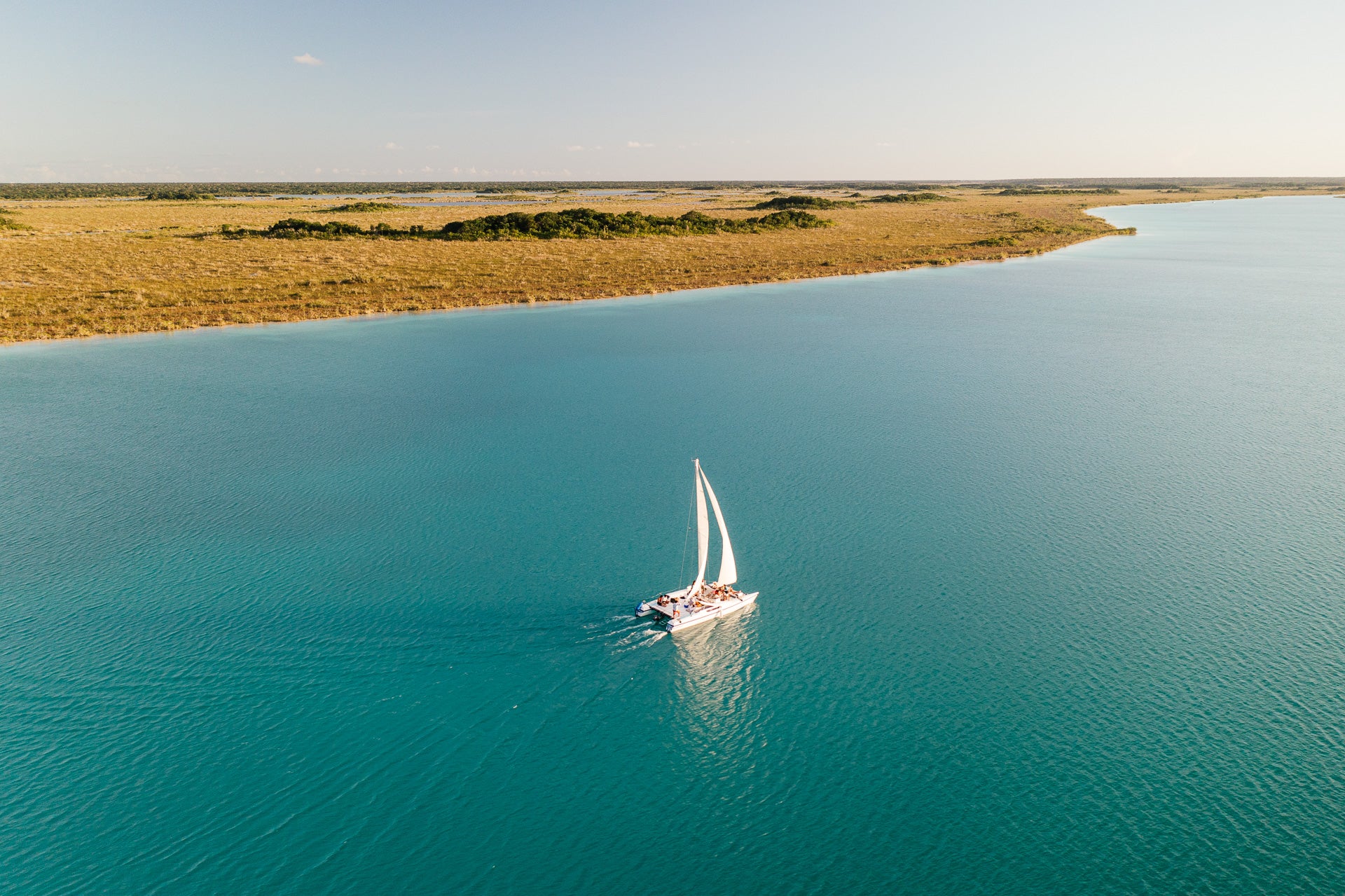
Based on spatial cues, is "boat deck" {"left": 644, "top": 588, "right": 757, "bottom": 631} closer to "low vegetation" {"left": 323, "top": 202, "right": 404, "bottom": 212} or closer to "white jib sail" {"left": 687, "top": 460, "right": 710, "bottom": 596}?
"white jib sail" {"left": 687, "top": 460, "right": 710, "bottom": 596}

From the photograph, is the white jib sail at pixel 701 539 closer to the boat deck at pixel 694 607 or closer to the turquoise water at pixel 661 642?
the boat deck at pixel 694 607

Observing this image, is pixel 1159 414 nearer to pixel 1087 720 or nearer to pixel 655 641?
pixel 1087 720

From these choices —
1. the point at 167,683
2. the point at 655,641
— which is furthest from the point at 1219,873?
the point at 167,683

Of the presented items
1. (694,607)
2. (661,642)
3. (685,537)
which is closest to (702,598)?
(694,607)

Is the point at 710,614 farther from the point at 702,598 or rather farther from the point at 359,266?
the point at 359,266

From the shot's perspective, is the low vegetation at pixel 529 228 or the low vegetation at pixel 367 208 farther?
the low vegetation at pixel 367 208

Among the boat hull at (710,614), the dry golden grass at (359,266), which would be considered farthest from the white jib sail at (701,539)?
the dry golden grass at (359,266)
